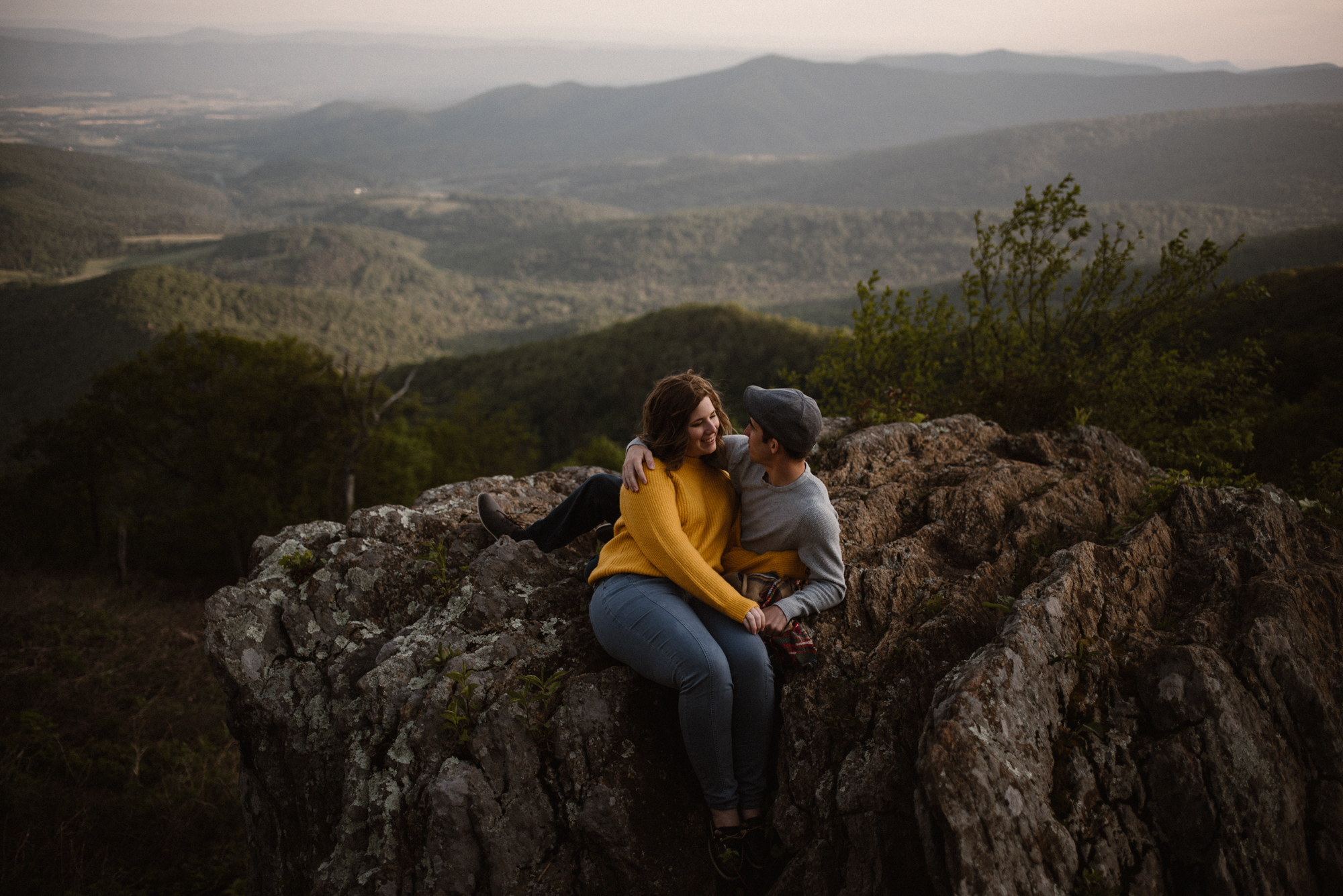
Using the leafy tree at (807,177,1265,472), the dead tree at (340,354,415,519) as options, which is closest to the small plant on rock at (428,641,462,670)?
the leafy tree at (807,177,1265,472)

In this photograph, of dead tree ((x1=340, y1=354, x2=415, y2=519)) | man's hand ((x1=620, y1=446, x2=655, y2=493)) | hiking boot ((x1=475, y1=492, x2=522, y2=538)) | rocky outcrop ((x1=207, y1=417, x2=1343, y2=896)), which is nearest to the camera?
rocky outcrop ((x1=207, y1=417, x2=1343, y2=896))

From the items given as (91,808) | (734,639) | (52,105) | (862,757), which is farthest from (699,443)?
(52,105)

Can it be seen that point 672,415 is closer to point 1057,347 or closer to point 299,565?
point 299,565

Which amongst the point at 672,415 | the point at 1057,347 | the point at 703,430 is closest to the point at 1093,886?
the point at 703,430

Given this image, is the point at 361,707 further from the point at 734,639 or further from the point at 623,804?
the point at 734,639

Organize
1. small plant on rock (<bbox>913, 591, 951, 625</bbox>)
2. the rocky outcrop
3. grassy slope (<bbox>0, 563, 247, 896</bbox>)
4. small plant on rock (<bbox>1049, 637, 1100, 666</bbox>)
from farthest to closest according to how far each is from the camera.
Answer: grassy slope (<bbox>0, 563, 247, 896</bbox>), small plant on rock (<bbox>913, 591, 951, 625</bbox>), small plant on rock (<bbox>1049, 637, 1100, 666</bbox>), the rocky outcrop

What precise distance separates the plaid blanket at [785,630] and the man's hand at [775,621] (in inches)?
2.5

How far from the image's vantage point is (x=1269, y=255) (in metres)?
75.8

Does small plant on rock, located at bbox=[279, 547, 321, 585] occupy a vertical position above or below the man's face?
below

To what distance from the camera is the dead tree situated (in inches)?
847

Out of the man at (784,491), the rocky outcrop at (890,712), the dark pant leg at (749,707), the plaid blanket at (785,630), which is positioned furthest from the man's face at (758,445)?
the rocky outcrop at (890,712)

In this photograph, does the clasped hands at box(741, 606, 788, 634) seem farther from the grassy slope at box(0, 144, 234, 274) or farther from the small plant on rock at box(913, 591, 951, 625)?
the grassy slope at box(0, 144, 234, 274)

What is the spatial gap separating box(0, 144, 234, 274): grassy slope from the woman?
141591 millimetres

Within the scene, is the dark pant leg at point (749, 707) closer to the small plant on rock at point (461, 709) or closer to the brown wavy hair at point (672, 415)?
the brown wavy hair at point (672, 415)
